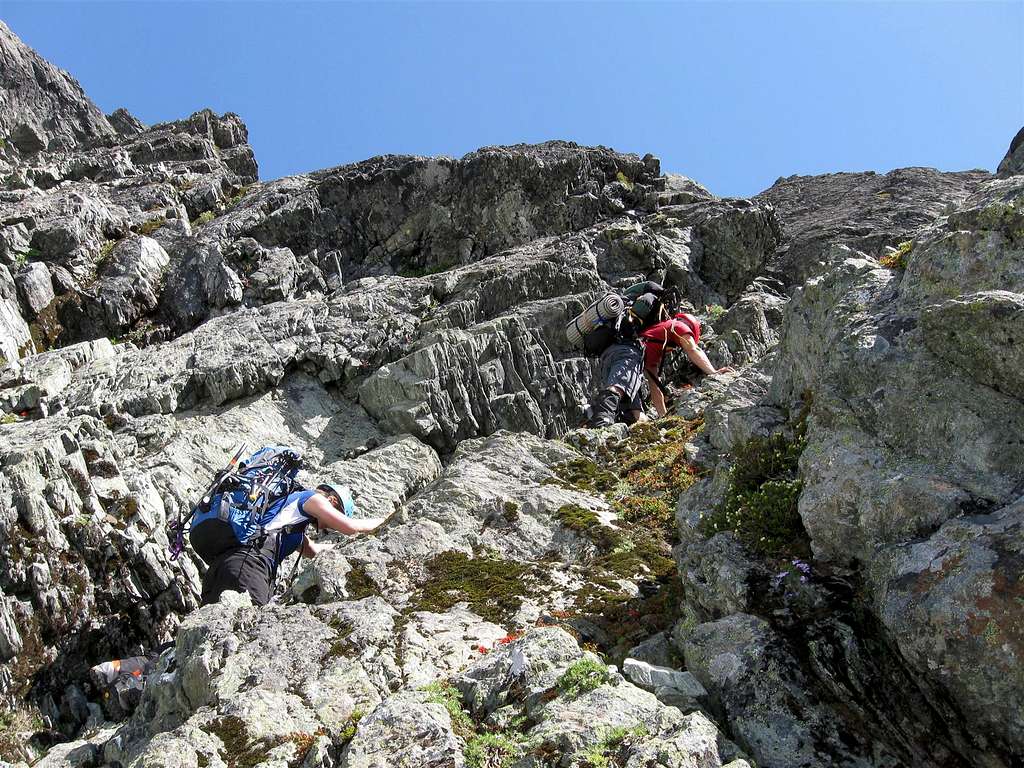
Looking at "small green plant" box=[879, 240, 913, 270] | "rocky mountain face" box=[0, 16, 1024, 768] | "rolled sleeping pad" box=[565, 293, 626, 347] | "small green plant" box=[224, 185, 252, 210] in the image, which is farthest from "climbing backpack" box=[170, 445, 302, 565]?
"small green plant" box=[224, 185, 252, 210]

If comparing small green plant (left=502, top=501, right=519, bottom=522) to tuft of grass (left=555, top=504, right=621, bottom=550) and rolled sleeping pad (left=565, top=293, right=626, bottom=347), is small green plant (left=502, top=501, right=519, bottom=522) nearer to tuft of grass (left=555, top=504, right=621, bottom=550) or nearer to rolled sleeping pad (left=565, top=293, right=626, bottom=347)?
tuft of grass (left=555, top=504, right=621, bottom=550)

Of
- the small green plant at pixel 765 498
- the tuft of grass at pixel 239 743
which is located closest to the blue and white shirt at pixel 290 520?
the tuft of grass at pixel 239 743

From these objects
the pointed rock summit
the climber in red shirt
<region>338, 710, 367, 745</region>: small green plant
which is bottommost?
<region>338, 710, 367, 745</region>: small green plant

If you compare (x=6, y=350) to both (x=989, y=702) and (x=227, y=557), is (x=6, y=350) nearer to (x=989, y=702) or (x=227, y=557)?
(x=227, y=557)

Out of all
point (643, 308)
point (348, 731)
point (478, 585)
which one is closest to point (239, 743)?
point (348, 731)

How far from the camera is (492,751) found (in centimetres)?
746

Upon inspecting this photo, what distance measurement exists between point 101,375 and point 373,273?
14.1 m

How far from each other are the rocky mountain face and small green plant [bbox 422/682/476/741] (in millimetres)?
53

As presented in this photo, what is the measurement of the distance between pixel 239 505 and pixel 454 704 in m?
7.40

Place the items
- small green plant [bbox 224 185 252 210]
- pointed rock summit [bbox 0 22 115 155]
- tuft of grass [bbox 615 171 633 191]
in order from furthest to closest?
pointed rock summit [bbox 0 22 115 155] < small green plant [bbox 224 185 252 210] < tuft of grass [bbox 615 171 633 191]

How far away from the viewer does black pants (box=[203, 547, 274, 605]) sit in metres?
13.2

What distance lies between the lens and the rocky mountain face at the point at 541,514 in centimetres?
759

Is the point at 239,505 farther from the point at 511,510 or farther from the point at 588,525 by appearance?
the point at 588,525

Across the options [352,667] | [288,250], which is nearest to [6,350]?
[288,250]
